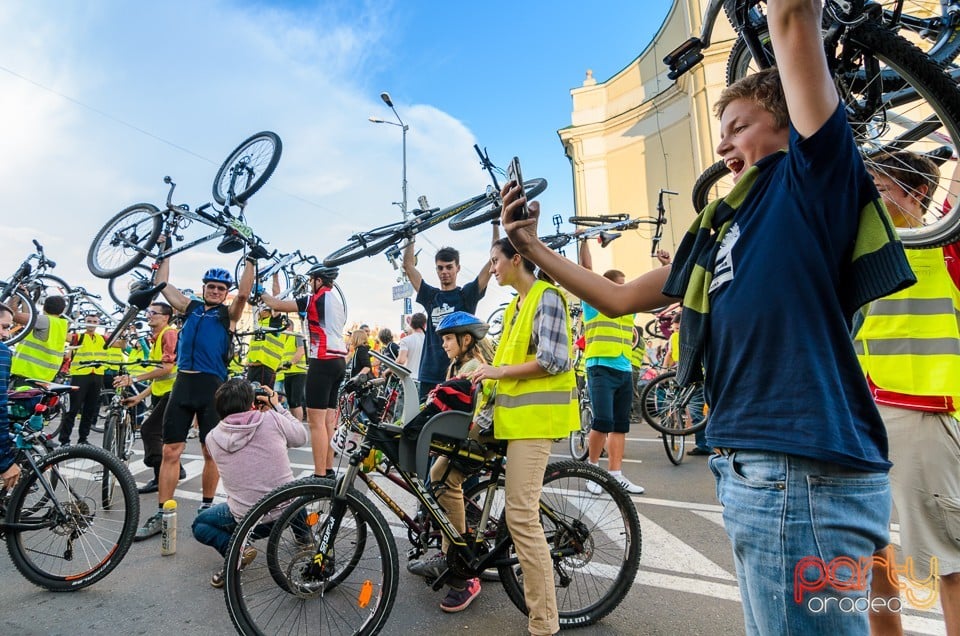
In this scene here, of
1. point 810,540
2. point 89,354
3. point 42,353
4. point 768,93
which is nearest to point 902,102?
point 768,93

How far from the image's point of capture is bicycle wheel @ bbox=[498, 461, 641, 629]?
2.65m

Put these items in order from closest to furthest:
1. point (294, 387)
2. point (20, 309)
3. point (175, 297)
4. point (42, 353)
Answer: point (175, 297) → point (42, 353) → point (20, 309) → point (294, 387)

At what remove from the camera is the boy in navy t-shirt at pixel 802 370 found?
3.18 feet

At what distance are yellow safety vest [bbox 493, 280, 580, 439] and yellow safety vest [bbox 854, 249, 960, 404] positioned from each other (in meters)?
1.28

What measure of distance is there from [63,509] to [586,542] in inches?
129

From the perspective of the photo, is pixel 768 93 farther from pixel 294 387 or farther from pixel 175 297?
pixel 294 387

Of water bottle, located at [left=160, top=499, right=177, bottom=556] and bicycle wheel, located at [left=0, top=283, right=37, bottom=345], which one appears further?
bicycle wheel, located at [left=0, top=283, right=37, bottom=345]

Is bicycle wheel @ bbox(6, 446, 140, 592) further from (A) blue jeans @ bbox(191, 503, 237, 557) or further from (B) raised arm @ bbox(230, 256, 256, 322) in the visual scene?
(B) raised arm @ bbox(230, 256, 256, 322)

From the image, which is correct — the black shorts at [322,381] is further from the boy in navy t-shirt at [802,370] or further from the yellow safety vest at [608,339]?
the boy in navy t-shirt at [802,370]

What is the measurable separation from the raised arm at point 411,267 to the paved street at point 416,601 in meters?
2.12

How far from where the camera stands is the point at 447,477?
110 inches

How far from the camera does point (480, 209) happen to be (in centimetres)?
590

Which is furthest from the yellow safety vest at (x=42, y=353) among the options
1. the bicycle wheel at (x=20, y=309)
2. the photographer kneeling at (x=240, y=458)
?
the photographer kneeling at (x=240, y=458)

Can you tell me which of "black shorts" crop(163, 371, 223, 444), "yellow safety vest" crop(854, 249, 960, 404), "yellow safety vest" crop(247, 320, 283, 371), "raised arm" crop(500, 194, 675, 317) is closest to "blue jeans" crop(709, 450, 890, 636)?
"raised arm" crop(500, 194, 675, 317)
